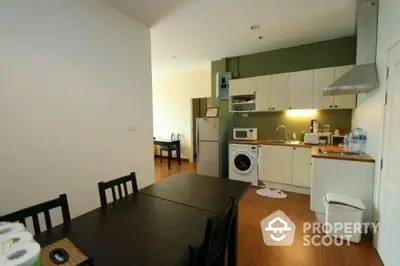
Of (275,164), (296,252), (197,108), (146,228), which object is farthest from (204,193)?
(197,108)

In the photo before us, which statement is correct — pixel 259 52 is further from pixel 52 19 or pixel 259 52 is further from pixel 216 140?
pixel 52 19

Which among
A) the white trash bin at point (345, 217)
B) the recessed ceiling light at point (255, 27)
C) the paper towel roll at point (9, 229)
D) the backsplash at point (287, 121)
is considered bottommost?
the white trash bin at point (345, 217)

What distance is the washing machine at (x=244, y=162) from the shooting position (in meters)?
3.86

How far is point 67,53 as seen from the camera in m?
2.09

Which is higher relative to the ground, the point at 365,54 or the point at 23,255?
the point at 365,54

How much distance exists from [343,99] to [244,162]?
6.51 ft

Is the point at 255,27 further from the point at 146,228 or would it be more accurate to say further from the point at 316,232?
the point at 146,228

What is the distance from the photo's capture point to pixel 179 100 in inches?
248

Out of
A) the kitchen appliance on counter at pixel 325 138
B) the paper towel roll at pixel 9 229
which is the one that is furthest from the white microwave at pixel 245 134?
the paper towel roll at pixel 9 229

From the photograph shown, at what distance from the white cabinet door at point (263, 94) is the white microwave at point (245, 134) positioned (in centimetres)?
47

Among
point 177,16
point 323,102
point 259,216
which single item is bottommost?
point 259,216

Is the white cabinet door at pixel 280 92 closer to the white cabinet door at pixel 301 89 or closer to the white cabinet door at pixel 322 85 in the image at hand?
the white cabinet door at pixel 301 89

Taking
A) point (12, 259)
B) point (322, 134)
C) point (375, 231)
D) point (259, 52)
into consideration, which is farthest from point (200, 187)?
point (259, 52)

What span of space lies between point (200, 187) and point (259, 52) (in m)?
3.51
